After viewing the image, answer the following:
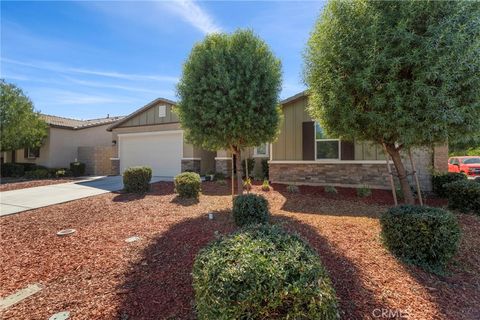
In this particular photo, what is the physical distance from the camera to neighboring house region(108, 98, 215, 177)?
47.7ft

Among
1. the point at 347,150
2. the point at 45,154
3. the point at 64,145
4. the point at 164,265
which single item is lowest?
the point at 164,265

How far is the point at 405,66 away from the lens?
471 cm

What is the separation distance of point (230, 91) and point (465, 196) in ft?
21.4

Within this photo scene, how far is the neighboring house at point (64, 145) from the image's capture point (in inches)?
705

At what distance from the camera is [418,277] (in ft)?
11.7

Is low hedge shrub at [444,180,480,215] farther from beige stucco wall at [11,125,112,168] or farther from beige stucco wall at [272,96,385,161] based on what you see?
beige stucco wall at [11,125,112,168]

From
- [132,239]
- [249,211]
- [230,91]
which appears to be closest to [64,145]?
[230,91]

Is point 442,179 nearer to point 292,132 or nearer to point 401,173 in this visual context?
point 401,173

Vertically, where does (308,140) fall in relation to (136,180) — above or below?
above

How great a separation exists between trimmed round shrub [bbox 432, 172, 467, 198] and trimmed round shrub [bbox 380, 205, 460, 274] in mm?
5854

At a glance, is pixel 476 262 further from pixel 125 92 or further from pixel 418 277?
pixel 125 92

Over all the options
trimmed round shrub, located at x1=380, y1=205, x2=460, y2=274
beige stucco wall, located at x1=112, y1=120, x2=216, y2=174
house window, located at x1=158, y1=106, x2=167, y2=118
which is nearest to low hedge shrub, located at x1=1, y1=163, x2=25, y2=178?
beige stucco wall, located at x1=112, y1=120, x2=216, y2=174

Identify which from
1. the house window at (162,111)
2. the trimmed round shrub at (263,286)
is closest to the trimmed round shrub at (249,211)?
the trimmed round shrub at (263,286)

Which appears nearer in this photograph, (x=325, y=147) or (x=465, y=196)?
(x=465, y=196)
